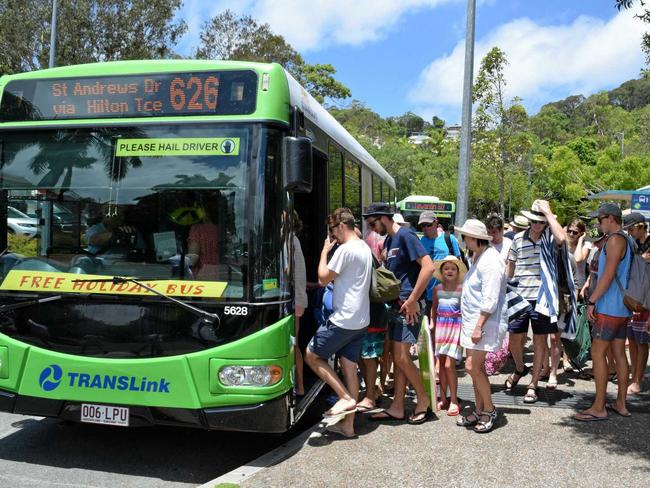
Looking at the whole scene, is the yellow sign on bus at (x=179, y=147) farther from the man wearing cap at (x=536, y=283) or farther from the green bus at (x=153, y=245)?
the man wearing cap at (x=536, y=283)

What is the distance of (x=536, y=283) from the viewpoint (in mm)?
6465

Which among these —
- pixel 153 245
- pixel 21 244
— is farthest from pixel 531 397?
pixel 21 244

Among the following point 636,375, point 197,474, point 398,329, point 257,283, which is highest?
point 257,283

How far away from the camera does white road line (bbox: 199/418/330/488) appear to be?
13.9ft

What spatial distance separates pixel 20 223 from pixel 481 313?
12.2 ft

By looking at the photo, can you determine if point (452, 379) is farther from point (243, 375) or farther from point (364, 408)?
point (243, 375)

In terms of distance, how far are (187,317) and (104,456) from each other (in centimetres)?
155

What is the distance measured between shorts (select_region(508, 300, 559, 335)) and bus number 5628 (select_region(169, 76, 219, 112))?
3884 mm

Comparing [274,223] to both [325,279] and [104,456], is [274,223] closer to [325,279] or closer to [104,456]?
[325,279]

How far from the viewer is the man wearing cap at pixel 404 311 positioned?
218 inches

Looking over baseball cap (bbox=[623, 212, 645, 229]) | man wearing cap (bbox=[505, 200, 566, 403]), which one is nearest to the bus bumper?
man wearing cap (bbox=[505, 200, 566, 403])

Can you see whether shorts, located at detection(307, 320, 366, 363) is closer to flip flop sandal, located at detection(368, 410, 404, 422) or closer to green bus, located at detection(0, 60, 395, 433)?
green bus, located at detection(0, 60, 395, 433)

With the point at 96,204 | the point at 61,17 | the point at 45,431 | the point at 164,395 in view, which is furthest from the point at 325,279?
the point at 61,17

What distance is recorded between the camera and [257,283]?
14.2 feet
